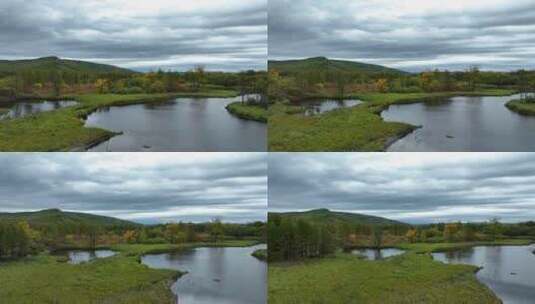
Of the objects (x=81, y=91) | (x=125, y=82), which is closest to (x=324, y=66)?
(x=125, y=82)

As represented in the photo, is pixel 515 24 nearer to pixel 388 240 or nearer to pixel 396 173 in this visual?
pixel 396 173

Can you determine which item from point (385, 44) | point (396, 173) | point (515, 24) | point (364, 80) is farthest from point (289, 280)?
point (515, 24)

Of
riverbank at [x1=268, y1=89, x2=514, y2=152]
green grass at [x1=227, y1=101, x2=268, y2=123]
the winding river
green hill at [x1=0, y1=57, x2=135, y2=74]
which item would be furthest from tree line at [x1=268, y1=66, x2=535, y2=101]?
the winding river

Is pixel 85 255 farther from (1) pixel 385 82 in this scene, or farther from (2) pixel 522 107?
(2) pixel 522 107

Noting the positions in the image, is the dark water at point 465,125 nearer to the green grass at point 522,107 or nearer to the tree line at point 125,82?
the green grass at point 522,107

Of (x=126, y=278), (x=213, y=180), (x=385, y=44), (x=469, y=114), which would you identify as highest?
(x=385, y=44)
